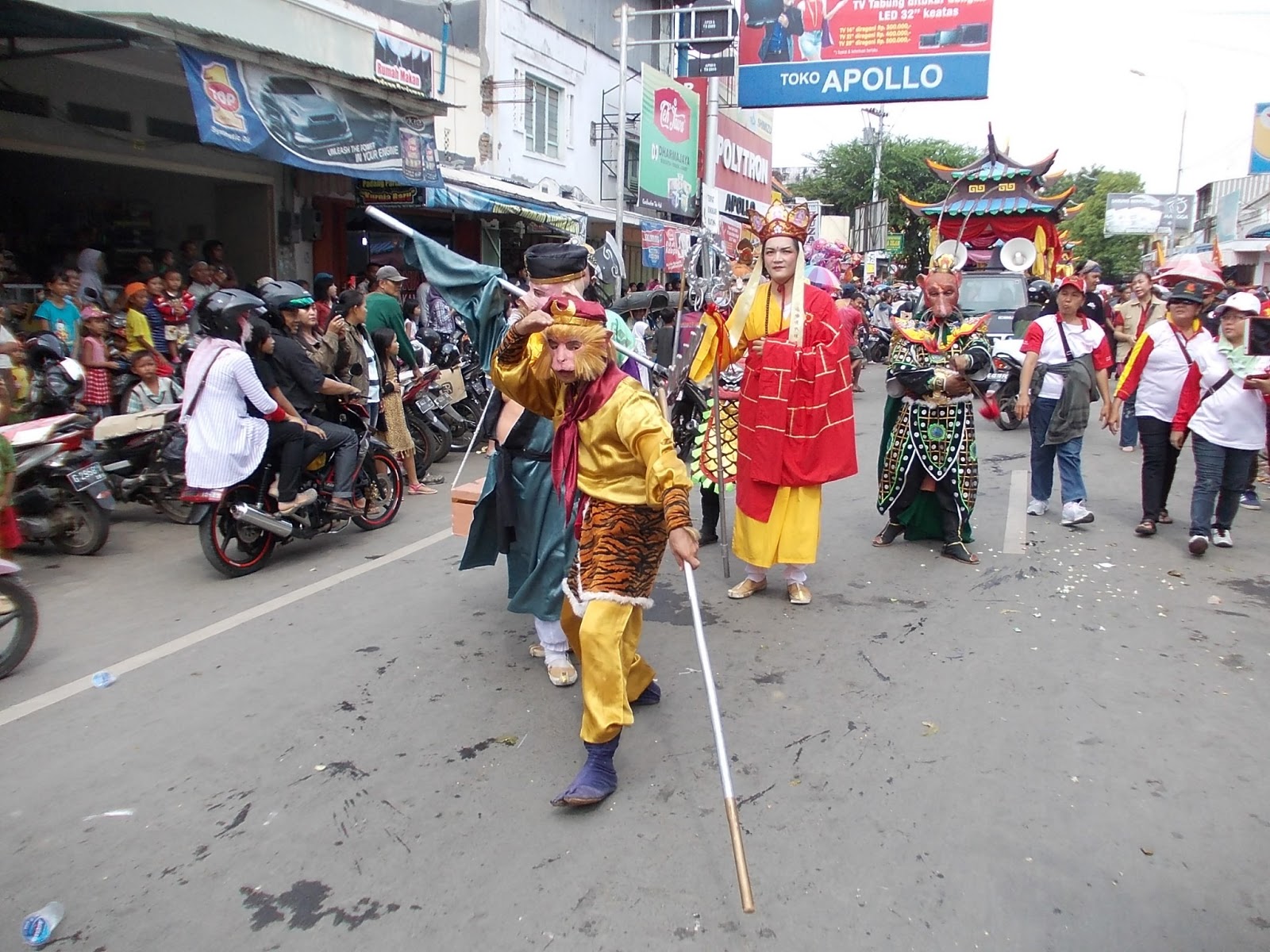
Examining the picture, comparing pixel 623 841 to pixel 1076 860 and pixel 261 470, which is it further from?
pixel 261 470

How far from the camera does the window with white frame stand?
19266 millimetres

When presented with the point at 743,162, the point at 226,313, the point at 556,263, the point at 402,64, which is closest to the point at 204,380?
the point at 226,313

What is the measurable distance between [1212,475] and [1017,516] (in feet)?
4.45

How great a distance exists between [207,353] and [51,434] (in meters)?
1.16

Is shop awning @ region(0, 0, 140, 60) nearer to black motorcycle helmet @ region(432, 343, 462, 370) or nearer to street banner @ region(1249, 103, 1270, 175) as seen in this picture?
black motorcycle helmet @ region(432, 343, 462, 370)

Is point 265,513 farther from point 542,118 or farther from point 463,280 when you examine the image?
point 542,118

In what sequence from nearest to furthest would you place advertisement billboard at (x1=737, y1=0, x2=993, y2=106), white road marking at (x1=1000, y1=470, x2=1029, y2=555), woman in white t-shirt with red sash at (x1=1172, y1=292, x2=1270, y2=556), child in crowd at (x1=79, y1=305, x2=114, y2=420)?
1. woman in white t-shirt with red sash at (x1=1172, y1=292, x2=1270, y2=556)
2. white road marking at (x1=1000, y1=470, x2=1029, y2=555)
3. child in crowd at (x1=79, y1=305, x2=114, y2=420)
4. advertisement billboard at (x1=737, y1=0, x2=993, y2=106)

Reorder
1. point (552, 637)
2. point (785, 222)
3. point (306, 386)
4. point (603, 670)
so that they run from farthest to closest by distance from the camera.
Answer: point (306, 386)
point (785, 222)
point (552, 637)
point (603, 670)

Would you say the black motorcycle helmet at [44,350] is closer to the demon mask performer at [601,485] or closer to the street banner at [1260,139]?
the demon mask performer at [601,485]

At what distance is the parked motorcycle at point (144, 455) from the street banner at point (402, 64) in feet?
18.9

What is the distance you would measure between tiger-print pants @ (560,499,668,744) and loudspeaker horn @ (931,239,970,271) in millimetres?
3978

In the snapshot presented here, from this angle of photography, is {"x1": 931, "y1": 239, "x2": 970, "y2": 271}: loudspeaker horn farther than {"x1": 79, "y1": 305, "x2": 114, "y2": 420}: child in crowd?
No

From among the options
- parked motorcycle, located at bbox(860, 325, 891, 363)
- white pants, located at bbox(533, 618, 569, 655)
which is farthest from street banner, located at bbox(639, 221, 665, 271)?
white pants, located at bbox(533, 618, 569, 655)

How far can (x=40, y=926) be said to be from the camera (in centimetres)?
263
